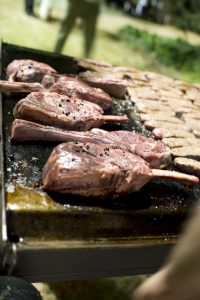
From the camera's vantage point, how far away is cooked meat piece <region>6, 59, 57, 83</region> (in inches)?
158

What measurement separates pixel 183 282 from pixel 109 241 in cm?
134

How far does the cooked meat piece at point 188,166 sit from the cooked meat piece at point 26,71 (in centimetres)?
182

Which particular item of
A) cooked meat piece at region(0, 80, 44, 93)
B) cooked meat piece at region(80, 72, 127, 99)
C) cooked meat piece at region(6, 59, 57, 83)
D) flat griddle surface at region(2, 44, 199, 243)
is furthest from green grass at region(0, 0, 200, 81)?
flat griddle surface at region(2, 44, 199, 243)

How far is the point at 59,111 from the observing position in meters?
3.32

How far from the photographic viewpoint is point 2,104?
11.1ft

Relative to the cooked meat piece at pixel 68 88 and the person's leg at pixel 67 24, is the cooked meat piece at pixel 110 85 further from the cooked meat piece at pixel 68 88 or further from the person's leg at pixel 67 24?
the person's leg at pixel 67 24

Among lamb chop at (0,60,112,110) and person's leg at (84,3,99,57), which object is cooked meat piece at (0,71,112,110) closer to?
lamb chop at (0,60,112,110)

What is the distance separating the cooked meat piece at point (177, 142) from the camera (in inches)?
146

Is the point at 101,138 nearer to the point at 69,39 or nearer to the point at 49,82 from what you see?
the point at 49,82

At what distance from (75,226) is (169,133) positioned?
1860 mm

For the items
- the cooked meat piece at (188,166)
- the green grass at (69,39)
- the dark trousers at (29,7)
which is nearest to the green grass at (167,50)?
the green grass at (69,39)

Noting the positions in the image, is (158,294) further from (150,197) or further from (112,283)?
(112,283)

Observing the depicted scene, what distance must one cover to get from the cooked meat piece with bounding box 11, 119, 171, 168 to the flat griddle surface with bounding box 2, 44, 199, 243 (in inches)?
3.4

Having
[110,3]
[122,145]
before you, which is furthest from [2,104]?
[110,3]
